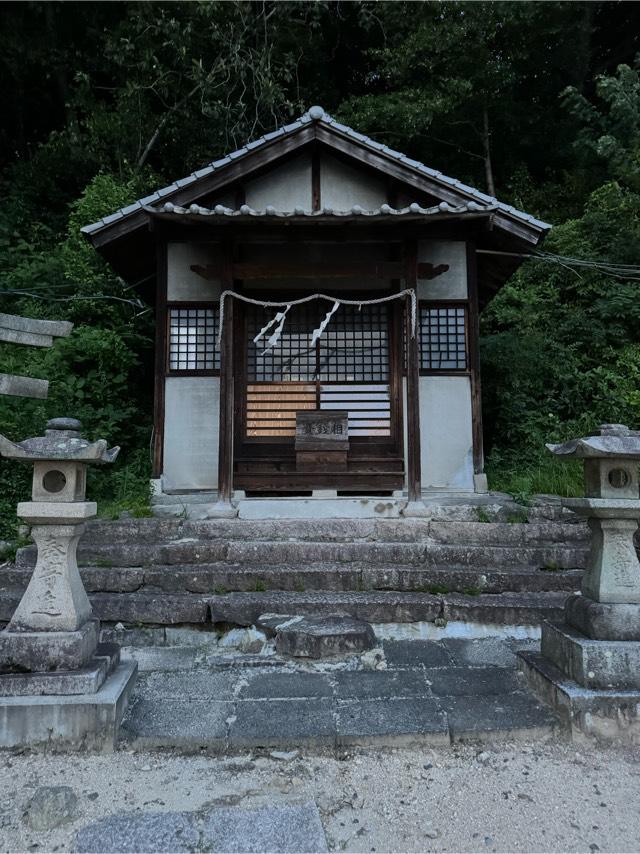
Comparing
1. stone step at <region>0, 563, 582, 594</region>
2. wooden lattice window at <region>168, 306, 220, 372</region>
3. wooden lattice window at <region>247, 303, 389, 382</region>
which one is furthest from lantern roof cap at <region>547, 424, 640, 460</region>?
wooden lattice window at <region>168, 306, 220, 372</region>

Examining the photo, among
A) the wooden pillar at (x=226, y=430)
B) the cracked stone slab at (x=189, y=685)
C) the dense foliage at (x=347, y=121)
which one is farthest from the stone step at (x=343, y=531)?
the cracked stone slab at (x=189, y=685)

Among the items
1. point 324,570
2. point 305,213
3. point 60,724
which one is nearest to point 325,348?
point 305,213

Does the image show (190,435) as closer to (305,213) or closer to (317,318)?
(317,318)

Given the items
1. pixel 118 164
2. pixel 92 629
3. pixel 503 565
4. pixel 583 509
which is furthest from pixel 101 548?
pixel 118 164

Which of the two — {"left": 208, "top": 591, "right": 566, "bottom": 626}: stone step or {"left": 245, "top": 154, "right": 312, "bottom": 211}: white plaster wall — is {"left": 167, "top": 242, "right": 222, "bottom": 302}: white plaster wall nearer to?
{"left": 245, "top": 154, "right": 312, "bottom": 211}: white plaster wall

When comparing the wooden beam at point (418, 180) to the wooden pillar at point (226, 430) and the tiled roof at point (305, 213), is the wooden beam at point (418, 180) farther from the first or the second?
the wooden pillar at point (226, 430)

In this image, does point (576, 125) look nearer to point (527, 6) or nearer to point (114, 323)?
point (527, 6)

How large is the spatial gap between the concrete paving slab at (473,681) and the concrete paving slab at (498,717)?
0.37 ft

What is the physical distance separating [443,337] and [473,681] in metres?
6.00

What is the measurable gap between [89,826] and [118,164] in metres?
16.7

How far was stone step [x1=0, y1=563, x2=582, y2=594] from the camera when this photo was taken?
18.4 feet

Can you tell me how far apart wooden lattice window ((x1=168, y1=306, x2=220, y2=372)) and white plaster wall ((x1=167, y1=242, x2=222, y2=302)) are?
0.21 m

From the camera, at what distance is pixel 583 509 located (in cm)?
406

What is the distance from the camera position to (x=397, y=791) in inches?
118
